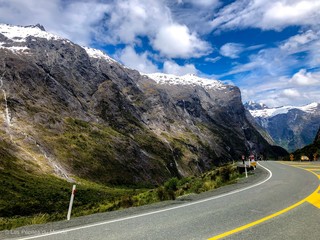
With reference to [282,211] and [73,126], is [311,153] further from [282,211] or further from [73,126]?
[73,126]

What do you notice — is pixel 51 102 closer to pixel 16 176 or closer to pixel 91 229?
pixel 16 176

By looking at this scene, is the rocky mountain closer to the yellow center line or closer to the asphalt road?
the yellow center line

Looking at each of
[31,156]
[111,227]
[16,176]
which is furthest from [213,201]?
[31,156]

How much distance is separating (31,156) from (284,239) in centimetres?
8193

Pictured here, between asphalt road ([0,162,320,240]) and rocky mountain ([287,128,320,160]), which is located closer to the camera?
asphalt road ([0,162,320,240])

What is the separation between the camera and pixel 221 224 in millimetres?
9391

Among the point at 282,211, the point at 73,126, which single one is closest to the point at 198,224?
the point at 282,211

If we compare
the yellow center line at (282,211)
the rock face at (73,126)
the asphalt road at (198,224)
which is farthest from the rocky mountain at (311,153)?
the rock face at (73,126)

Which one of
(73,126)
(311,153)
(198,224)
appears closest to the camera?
(198,224)

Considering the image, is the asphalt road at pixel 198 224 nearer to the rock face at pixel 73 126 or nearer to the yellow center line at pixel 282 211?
the yellow center line at pixel 282 211

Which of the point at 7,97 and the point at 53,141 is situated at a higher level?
the point at 7,97

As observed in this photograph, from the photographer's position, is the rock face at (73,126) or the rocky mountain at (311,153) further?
the rock face at (73,126)

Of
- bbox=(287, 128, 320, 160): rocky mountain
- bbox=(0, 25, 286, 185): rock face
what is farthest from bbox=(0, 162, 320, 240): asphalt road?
bbox=(0, 25, 286, 185): rock face

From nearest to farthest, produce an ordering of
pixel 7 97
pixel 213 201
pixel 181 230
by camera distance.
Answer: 1. pixel 181 230
2. pixel 213 201
3. pixel 7 97
